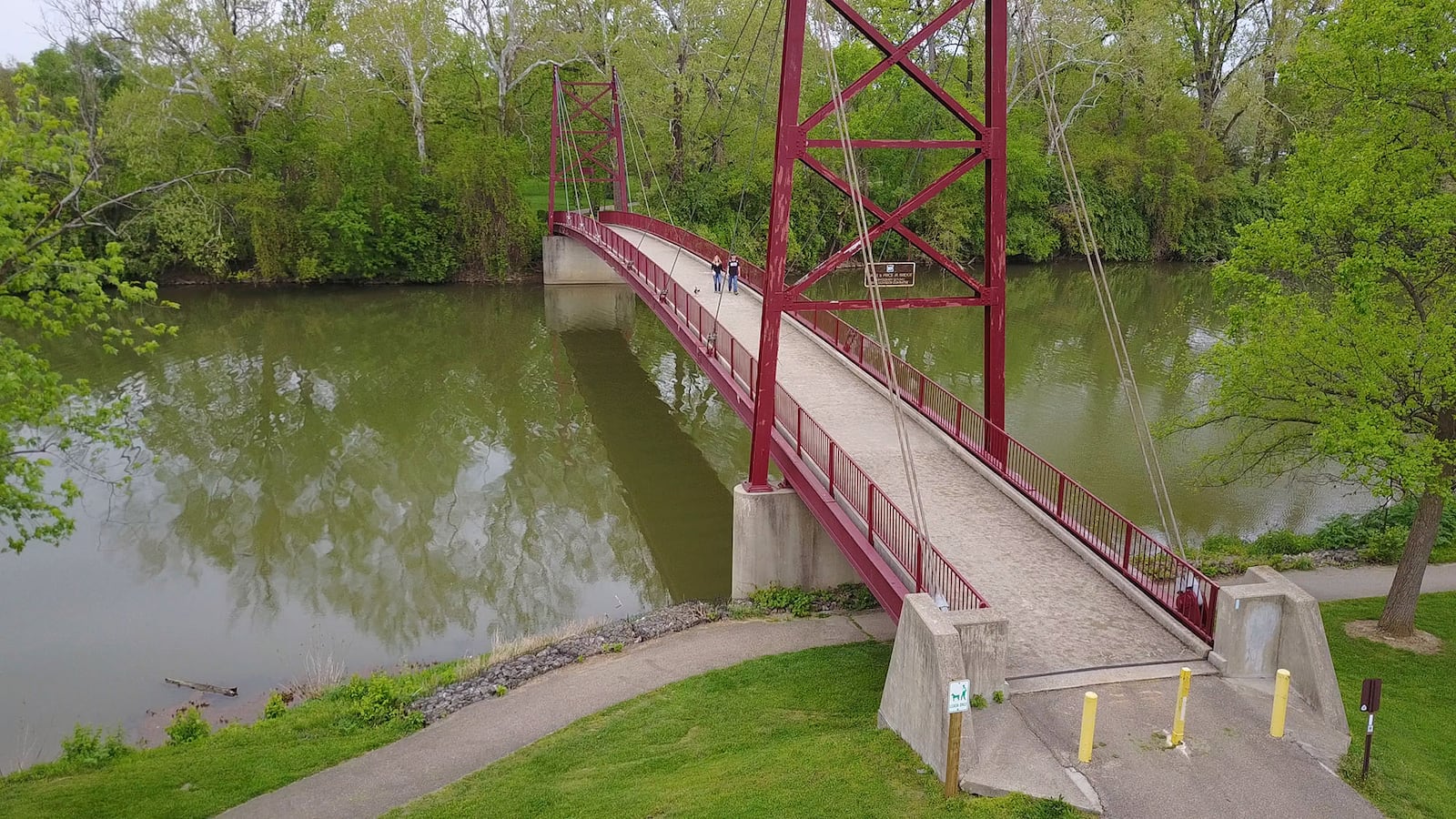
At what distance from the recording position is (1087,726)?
827 cm

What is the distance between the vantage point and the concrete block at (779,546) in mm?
15070

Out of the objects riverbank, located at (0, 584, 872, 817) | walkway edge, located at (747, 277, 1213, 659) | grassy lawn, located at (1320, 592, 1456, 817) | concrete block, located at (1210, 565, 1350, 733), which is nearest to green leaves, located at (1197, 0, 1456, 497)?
grassy lawn, located at (1320, 592, 1456, 817)

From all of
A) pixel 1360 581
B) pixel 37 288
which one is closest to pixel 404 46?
pixel 37 288

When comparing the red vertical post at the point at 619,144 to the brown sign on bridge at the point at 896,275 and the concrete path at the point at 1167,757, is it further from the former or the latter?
the concrete path at the point at 1167,757

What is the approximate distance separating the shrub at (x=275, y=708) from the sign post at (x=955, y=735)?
823 centimetres

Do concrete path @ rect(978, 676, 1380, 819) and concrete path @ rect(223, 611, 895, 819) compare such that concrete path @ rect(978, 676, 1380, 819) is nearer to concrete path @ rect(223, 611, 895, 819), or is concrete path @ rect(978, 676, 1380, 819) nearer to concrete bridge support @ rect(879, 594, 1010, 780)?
concrete bridge support @ rect(879, 594, 1010, 780)

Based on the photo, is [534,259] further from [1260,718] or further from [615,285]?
[1260,718]

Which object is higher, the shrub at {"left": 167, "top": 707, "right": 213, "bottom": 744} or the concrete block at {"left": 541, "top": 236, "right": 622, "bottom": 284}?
the concrete block at {"left": 541, "top": 236, "right": 622, "bottom": 284}

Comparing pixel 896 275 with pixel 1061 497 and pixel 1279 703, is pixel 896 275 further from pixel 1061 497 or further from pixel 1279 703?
pixel 1279 703

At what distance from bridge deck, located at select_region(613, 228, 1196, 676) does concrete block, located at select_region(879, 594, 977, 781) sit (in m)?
1.17

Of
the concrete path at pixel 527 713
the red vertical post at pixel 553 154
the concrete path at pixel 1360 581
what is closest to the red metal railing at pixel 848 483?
the concrete path at pixel 527 713

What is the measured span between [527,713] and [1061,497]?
22.9 ft

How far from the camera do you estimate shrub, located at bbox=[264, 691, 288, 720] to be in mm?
12383

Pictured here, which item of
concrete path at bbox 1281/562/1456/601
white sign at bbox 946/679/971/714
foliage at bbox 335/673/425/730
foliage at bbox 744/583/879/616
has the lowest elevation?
foliage at bbox 335/673/425/730
